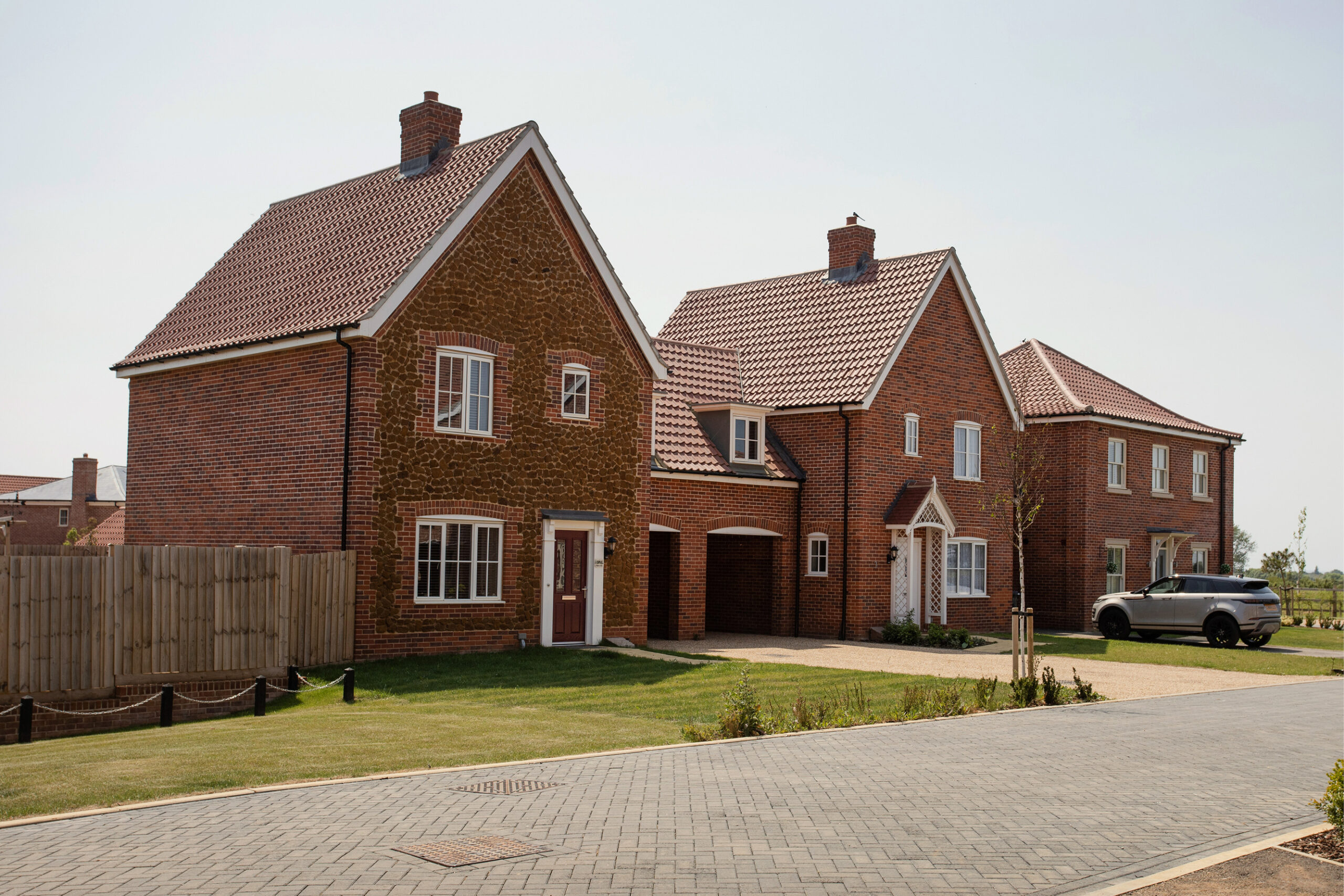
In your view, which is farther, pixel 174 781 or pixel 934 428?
pixel 934 428

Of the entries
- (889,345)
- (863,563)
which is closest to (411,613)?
(863,563)

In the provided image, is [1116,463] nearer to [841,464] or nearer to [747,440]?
[841,464]

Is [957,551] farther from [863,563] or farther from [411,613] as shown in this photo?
[411,613]

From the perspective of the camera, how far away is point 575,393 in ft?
80.2

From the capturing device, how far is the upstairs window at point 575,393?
24.2 metres

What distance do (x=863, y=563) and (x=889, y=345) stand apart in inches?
208

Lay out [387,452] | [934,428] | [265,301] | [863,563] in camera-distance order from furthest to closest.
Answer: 1. [934,428]
2. [863,563]
3. [265,301]
4. [387,452]

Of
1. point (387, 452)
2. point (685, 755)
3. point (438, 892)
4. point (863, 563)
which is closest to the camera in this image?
point (438, 892)

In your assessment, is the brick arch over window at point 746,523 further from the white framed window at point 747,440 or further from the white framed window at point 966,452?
the white framed window at point 966,452

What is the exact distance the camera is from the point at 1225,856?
873 centimetres

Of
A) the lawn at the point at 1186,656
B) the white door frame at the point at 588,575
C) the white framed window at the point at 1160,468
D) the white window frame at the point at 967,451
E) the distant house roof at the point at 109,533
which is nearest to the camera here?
the white door frame at the point at 588,575

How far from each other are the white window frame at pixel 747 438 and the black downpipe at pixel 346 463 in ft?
35.8

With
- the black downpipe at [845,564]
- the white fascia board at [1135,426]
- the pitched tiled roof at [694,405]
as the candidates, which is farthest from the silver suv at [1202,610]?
the pitched tiled roof at [694,405]

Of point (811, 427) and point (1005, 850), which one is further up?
point (811, 427)
